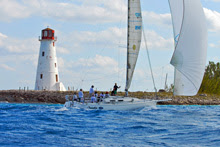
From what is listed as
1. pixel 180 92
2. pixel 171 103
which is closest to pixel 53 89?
pixel 171 103

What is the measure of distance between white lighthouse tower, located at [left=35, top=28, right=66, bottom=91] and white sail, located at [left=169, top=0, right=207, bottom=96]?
34.0 meters

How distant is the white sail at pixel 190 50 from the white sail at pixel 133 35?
5.96 meters

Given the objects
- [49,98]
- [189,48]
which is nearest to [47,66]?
[49,98]

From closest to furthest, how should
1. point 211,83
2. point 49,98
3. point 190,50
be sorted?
point 190,50
point 49,98
point 211,83

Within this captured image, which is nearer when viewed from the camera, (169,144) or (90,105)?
(169,144)

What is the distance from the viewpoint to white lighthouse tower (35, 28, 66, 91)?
54.8 m

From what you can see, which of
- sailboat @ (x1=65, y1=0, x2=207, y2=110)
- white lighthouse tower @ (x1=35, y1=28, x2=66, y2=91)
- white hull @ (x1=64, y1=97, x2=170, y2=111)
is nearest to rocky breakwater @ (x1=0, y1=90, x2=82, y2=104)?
white lighthouse tower @ (x1=35, y1=28, x2=66, y2=91)

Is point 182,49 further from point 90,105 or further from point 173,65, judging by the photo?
point 90,105

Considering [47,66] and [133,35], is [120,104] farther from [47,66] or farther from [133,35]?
[47,66]

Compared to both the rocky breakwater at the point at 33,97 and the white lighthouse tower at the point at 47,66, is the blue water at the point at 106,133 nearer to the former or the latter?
the rocky breakwater at the point at 33,97

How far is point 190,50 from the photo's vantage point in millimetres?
23109

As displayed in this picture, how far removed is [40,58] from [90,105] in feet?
97.2

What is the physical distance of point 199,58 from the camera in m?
23.1

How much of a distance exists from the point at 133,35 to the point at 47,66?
2833 centimetres
